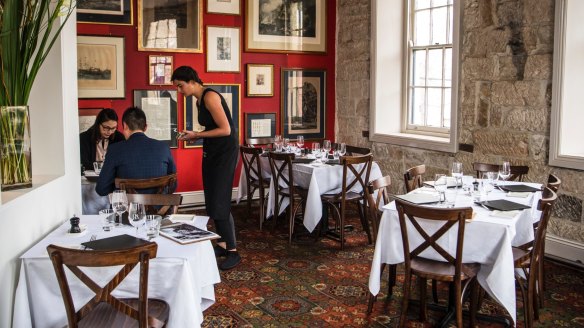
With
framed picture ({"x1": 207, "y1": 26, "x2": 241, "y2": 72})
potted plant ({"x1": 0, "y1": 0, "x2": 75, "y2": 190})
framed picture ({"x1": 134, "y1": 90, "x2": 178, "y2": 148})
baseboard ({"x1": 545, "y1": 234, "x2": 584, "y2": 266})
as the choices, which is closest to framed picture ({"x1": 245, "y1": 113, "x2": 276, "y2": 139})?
framed picture ({"x1": 207, "y1": 26, "x2": 241, "y2": 72})

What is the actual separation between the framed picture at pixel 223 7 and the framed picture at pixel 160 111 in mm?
1152

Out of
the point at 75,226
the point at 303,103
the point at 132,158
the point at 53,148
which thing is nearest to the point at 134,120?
the point at 132,158

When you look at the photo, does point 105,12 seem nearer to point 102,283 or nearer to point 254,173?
point 254,173

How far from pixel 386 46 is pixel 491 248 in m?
4.58

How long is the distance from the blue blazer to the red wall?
307 centimetres

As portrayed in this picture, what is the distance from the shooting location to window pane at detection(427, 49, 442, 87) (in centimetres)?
724

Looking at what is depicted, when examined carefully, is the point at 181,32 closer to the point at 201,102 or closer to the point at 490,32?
the point at 201,102

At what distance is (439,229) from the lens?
356 cm

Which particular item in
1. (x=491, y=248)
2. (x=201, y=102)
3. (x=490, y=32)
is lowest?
(x=491, y=248)

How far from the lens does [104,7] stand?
712cm

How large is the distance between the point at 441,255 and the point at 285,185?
9.56 feet

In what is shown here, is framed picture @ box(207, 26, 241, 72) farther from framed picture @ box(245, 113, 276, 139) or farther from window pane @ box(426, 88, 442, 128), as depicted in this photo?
window pane @ box(426, 88, 442, 128)

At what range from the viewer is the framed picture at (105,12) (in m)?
7.03

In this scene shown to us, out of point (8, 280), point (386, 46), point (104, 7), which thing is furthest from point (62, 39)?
point (386, 46)
